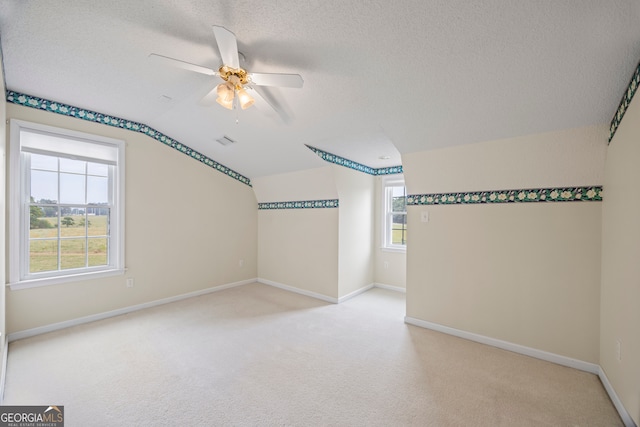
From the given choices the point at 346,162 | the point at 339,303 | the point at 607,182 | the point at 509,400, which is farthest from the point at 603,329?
the point at 346,162

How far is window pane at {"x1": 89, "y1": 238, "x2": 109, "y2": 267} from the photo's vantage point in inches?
126

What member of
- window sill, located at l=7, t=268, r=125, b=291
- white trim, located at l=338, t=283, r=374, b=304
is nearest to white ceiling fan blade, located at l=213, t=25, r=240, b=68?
window sill, located at l=7, t=268, r=125, b=291

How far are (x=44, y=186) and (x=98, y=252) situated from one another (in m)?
0.91

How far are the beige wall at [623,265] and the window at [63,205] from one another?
470cm

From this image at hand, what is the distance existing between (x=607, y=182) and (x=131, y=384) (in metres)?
3.98

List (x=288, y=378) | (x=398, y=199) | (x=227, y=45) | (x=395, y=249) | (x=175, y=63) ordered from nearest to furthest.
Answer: (x=227, y=45)
(x=175, y=63)
(x=288, y=378)
(x=395, y=249)
(x=398, y=199)

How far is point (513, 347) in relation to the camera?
2.50 meters

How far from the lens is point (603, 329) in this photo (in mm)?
2072

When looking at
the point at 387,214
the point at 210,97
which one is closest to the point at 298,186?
the point at 387,214

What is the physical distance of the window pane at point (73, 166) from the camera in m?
2.99

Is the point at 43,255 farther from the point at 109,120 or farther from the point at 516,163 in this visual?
the point at 516,163

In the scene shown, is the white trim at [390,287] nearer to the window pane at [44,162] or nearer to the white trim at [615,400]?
the white trim at [615,400]

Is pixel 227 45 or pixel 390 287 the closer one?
pixel 227 45

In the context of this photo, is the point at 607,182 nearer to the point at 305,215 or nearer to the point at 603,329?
the point at 603,329
